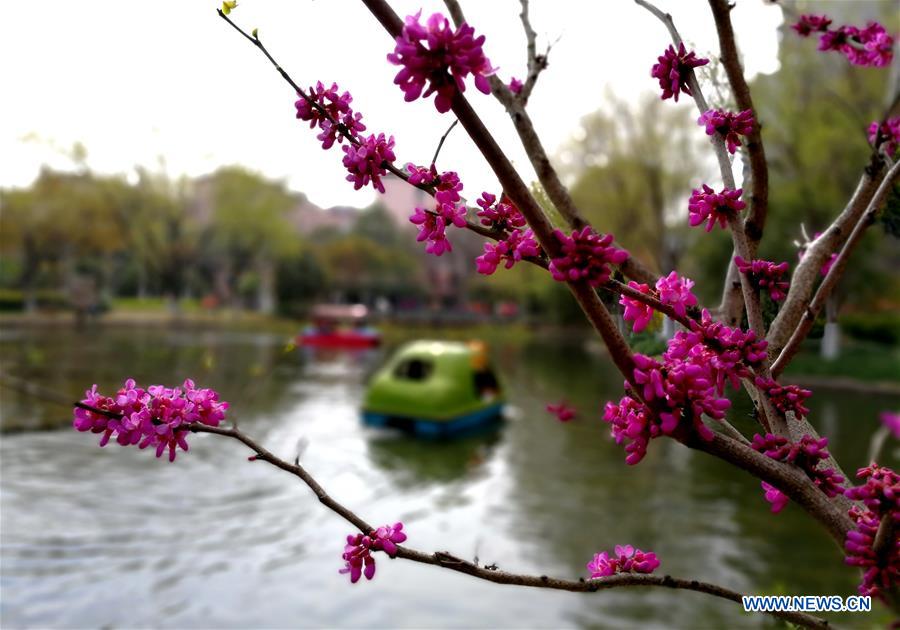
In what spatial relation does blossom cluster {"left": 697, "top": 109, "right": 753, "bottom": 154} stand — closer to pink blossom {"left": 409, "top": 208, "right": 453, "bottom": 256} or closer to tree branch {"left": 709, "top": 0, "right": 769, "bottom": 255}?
tree branch {"left": 709, "top": 0, "right": 769, "bottom": 255}

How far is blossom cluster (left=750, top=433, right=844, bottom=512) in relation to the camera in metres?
1.50

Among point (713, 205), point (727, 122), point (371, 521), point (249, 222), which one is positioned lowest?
point (371, 521)

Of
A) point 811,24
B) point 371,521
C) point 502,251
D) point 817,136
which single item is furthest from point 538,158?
point 817,136

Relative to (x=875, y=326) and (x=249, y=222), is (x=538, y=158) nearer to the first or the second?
(x=875, y=326)

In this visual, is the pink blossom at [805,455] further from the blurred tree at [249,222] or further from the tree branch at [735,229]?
the blurred tree at [249,222]

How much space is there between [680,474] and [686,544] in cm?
301

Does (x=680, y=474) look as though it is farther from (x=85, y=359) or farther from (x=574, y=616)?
(x=85, y=359)

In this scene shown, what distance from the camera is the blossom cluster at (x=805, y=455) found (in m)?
1.50

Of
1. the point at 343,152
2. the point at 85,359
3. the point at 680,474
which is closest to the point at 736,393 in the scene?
the point at 343,152

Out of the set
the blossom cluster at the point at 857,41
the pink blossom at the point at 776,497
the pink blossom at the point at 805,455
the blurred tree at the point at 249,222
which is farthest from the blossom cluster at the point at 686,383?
the blurred tree at the point at 249,222

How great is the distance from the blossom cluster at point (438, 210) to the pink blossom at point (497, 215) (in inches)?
2.7

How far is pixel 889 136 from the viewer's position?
1.98 metres

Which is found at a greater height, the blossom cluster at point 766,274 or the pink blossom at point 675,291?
the blossom cluster at point 766,274

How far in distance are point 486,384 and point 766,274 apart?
12.3 meters
